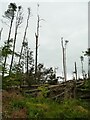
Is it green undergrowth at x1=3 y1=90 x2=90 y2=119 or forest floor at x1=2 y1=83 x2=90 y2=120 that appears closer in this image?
forest floor at x1=2 y1=83 x2=90 y2=120

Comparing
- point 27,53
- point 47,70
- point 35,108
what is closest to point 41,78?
point 47,70

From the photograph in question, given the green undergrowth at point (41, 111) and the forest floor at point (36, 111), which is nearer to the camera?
the forest floor at point (36, 111)

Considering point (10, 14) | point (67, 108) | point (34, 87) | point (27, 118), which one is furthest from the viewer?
point (10, 14)

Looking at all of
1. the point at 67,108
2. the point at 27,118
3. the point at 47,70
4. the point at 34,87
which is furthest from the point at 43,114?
the point at 47,70

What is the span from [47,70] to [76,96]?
1830cm

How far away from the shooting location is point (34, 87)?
79.5ft

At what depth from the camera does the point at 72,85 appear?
2261 cm

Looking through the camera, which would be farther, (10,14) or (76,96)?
(10,14)

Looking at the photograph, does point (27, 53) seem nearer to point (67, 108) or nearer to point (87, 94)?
point (87, 94)

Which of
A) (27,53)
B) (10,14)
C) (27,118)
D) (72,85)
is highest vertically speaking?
(10,14)

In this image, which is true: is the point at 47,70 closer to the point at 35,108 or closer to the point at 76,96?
the point at 76,96

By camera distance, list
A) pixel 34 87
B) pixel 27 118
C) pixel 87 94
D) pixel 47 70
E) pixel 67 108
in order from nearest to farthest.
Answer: pixel 27 118
pixel 67 108
pixel 87 94
pixel 34 87
pixel 47 70

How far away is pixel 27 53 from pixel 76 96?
21.5m

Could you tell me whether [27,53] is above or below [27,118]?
above
